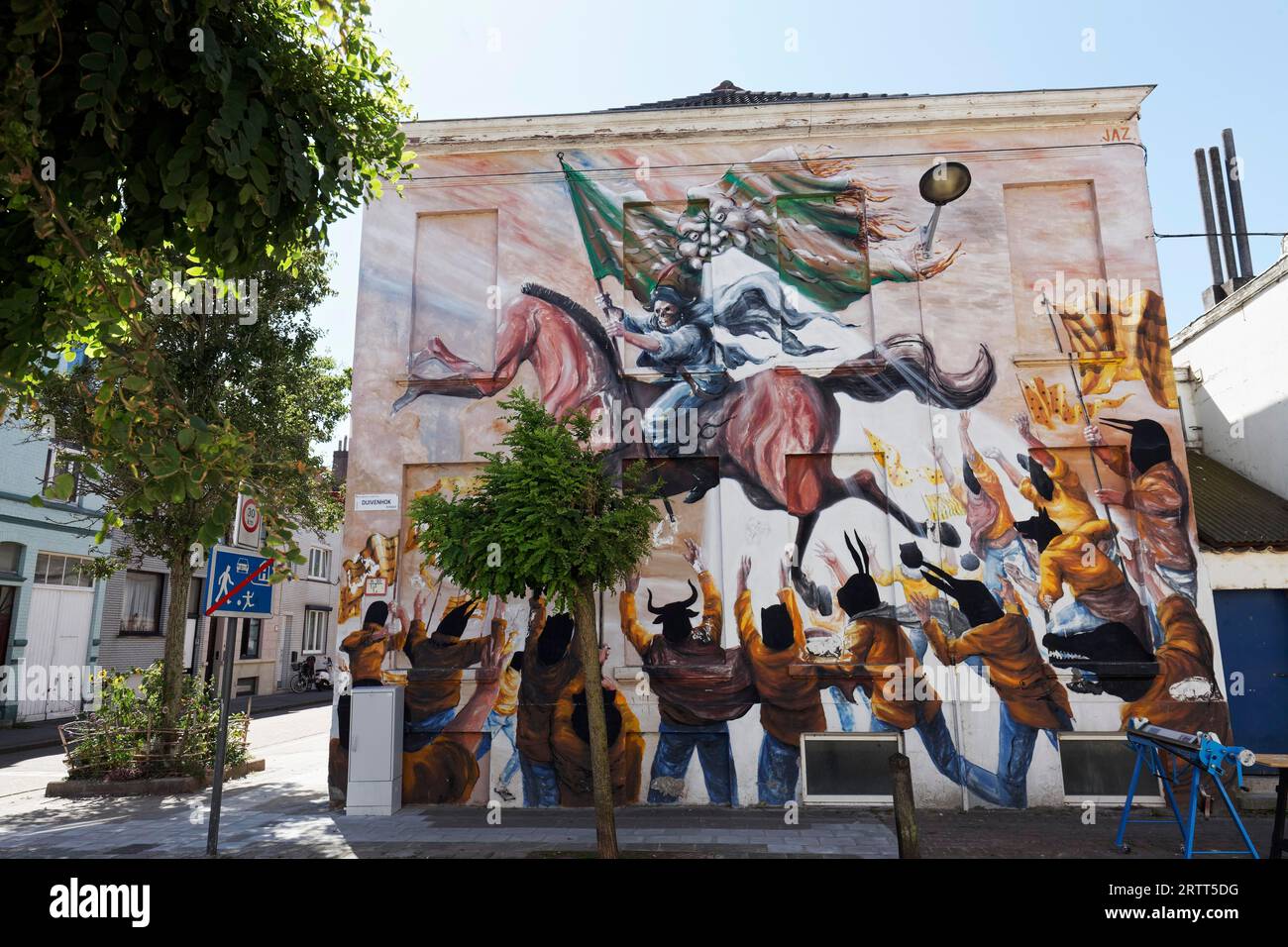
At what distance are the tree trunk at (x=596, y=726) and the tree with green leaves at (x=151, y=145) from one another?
4.09 metres

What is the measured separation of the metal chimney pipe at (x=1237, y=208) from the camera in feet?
52.6

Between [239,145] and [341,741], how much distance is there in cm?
792

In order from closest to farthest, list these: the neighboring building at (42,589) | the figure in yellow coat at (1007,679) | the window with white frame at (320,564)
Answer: the figure in yellow coat at (1007,679), the neighboring building at (42,589), the window with white frame at (320,564)

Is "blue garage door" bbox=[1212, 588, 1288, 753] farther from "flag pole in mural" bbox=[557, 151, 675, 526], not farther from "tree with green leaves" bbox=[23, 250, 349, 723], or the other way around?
"tree with green leaves" bbox=[23, 250, 349, 723]

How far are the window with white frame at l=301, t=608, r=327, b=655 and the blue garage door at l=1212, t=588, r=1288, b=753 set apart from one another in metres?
32.2

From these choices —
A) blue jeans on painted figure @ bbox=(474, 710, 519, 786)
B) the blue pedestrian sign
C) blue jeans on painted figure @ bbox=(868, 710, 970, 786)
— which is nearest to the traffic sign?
the blue pedestrian sign

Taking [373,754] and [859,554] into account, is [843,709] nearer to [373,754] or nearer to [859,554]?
[859,554]

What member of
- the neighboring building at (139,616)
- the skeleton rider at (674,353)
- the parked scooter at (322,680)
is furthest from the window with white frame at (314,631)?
the skeleton rider at (674,353)

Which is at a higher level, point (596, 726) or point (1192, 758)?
point (596, 726)

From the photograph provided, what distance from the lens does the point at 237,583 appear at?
22.1ft

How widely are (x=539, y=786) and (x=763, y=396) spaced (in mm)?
5943

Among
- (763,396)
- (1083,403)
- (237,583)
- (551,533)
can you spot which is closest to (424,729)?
(237,583)

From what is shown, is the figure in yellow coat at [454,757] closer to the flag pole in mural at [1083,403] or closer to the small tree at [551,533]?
the small tree at [551,533]
